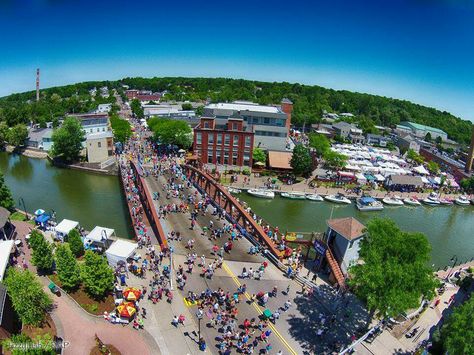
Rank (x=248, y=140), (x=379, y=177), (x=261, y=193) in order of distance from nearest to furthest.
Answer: (x=261, y=193) → (x=248, y=140) → (x=379, y=177)

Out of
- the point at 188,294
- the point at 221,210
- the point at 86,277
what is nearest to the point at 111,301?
the point at 86,277

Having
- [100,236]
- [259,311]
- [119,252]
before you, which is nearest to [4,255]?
[100,236]

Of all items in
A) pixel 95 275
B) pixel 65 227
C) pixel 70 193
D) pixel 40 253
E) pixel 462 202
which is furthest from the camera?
pixel 462 202

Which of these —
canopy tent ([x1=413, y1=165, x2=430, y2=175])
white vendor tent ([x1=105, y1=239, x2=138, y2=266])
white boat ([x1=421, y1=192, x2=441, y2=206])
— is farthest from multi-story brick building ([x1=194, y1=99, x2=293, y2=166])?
white vendor tent ([x1=105, y1=239, x2=138, y2=266])

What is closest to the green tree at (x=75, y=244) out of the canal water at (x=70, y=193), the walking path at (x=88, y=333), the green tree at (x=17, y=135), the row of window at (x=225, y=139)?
the walking path at (x=88, y=333)

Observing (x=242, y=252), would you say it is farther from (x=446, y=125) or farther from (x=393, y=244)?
(x=446, y=125)

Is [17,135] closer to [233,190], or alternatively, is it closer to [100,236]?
[233,190]

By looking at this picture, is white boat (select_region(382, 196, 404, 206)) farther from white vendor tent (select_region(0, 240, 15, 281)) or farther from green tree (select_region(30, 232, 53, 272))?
white vendor tent (select_region(0, 240, 15, 281))
